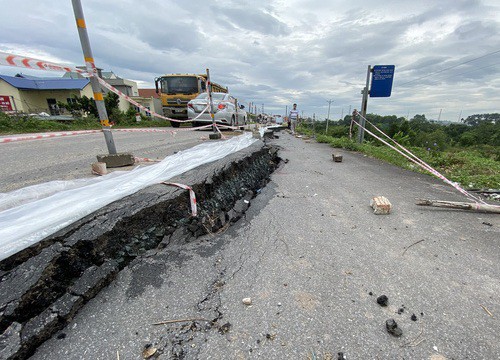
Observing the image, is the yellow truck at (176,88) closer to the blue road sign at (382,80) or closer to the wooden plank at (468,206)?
the blue road sign at (382,80)

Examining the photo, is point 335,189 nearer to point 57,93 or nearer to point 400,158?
point 400,158

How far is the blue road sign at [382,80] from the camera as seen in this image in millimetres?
8766

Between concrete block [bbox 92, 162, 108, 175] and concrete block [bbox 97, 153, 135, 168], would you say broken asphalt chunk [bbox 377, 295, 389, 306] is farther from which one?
concrete block [bbox 97, 153, 135, 168]

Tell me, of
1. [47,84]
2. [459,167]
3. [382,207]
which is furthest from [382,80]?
[47,84]

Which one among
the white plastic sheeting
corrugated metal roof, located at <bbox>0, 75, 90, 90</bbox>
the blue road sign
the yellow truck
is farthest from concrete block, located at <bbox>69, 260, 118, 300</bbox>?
corrugated metal roof, located at <bbox>0, 75, 90, 90</bbox>

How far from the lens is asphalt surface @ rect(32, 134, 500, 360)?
1.32 m

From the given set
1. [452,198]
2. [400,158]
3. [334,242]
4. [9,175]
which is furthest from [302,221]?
[400,158]

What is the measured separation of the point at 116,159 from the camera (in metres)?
3.78

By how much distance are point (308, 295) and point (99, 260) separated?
164cm

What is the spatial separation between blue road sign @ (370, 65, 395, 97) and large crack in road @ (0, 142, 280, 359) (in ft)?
28.7

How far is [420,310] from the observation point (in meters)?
1.57

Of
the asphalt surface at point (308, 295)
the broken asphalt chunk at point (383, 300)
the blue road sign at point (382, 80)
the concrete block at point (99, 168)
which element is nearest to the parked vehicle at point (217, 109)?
the blue road sign at point (382, 80)

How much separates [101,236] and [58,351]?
780 millimetres

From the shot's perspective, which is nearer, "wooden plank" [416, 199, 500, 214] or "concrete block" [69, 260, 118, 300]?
"concrete block" [69, 260, 118, 300]
